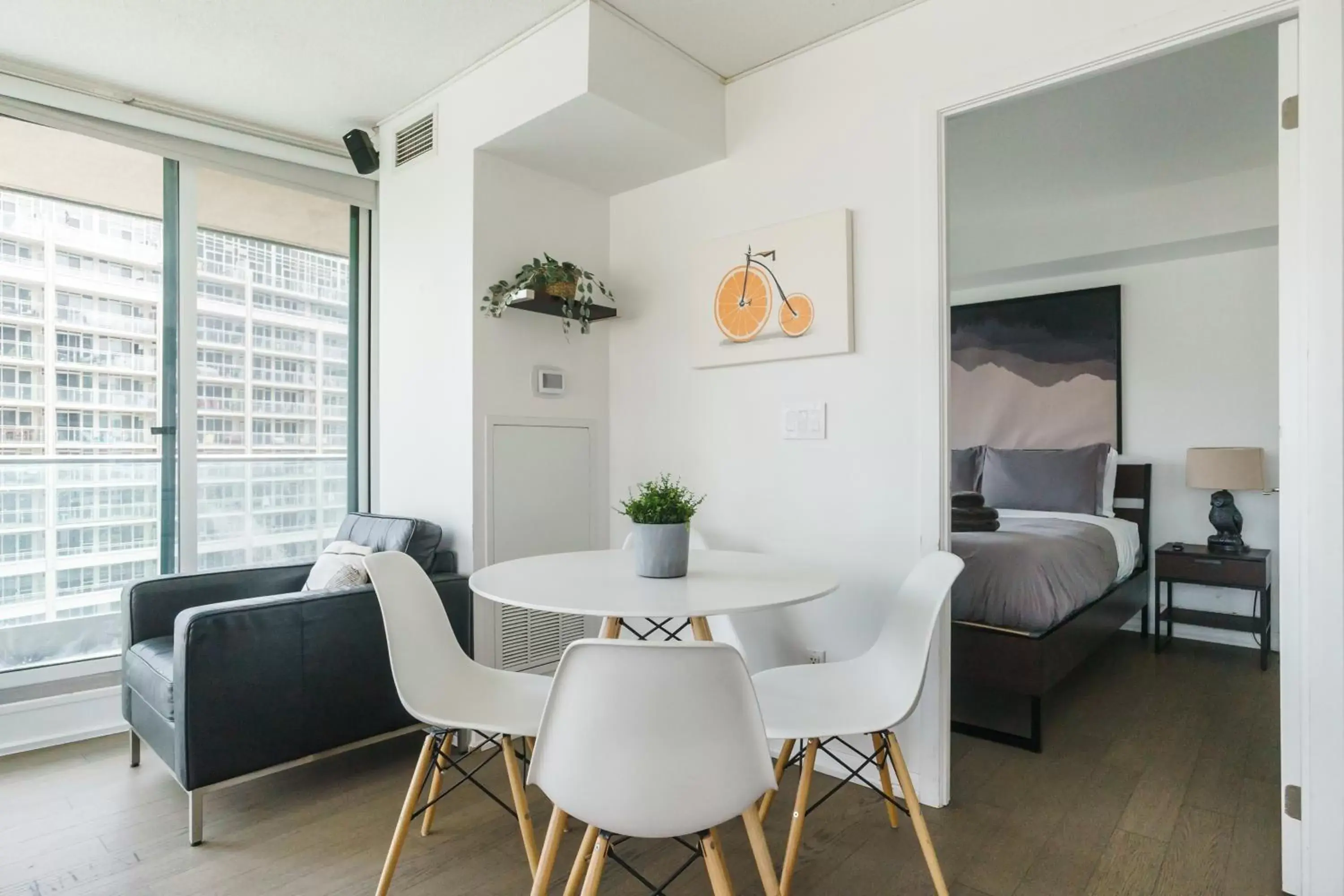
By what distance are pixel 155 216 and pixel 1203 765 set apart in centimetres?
473

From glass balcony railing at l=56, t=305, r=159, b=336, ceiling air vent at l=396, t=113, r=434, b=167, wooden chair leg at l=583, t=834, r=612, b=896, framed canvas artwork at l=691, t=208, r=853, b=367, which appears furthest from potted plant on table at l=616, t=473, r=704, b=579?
glass balcony railing at l=56, t=305, r=159, b=336

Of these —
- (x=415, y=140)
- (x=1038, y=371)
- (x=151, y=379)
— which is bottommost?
(x=151, y=379)

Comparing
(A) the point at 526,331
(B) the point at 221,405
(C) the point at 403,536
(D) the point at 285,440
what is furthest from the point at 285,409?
(A) the point at 526,331

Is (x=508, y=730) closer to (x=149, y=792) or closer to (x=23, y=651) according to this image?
(x=149, y=792)

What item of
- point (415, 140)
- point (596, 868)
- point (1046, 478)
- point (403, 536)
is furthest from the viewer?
point (1046, 478)

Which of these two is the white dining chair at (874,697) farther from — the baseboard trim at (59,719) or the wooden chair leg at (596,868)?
the baseboard trim at (59,719)

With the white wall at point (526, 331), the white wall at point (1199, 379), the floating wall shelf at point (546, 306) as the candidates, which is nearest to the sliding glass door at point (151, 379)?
the white wall at point (526, 331)

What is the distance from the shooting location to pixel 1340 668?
1.75 metres

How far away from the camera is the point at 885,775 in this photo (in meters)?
2.02

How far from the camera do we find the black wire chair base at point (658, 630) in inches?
87.7

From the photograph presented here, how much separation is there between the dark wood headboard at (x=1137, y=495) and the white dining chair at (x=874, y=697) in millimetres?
3259

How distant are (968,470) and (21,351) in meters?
5.21

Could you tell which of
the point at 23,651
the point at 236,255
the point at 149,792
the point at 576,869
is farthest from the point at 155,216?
the point at 576,869

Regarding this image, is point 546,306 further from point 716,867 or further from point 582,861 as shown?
point 716,867
